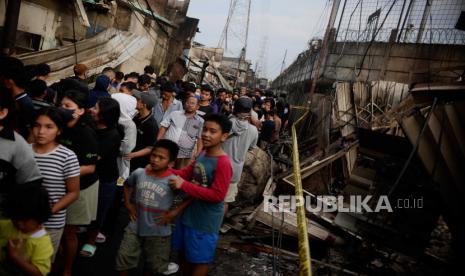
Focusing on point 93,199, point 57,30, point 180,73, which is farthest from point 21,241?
point 180,73

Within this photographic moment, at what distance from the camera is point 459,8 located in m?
10.4

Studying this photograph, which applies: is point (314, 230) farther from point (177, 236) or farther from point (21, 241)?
point (21, 241)

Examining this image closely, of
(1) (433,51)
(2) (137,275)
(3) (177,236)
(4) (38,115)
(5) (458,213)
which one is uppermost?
(1) (433,51)

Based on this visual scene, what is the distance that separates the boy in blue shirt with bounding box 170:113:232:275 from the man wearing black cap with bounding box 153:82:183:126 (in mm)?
3066

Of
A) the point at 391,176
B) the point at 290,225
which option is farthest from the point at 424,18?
the point at 290,225

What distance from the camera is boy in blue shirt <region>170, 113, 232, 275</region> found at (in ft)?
8.81

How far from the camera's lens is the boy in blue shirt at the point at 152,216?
9.13ft

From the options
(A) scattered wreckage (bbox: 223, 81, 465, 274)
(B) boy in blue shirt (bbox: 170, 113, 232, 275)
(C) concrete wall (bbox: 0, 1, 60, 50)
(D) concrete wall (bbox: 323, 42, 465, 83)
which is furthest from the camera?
(D) concrete wall (bbox: 323, 42, 465, 83)

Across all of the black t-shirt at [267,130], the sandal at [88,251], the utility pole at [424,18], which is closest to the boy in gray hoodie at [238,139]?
the sandal at [88,251]

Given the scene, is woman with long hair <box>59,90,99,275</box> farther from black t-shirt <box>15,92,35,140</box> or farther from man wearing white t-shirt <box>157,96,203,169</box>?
man wearing white t-shirt <box>157,96,203,169</box>

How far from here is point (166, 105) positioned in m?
5.80

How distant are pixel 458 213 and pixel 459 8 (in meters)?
8.66

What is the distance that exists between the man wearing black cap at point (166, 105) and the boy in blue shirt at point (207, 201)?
3.07m

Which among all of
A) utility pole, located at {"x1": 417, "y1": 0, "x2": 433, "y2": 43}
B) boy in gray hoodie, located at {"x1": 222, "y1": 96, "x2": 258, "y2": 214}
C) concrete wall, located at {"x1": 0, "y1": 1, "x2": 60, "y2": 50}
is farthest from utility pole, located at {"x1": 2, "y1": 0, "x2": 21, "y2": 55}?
utility pole, located at {"x1": 417, "y1": 0, "x2": 433, "y2": 43}
